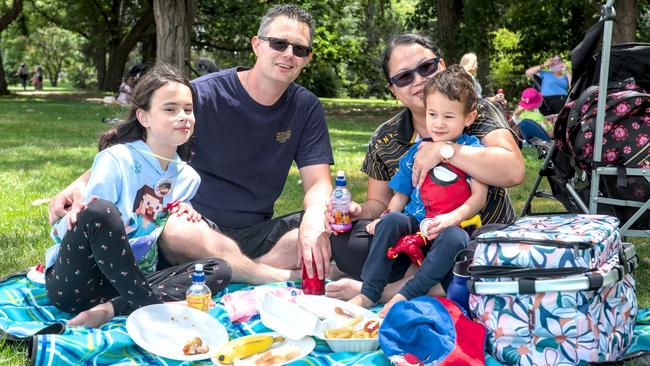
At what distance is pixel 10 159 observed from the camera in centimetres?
959

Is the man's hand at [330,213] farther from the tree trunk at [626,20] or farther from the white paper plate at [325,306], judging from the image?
the tree trunk at [626,20]

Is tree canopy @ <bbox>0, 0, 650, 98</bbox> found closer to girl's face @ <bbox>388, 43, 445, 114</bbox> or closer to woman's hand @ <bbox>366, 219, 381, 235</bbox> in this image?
girl's face @ <bbox>388, 43, 445, 114</bbox>

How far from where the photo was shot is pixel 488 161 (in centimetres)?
356

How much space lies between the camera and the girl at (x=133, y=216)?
329cm

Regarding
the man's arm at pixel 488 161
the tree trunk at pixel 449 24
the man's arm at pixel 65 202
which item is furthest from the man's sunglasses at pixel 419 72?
the tree trunk at pixel 449 24

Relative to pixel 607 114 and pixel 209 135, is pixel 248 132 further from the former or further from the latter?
pixel 607 114

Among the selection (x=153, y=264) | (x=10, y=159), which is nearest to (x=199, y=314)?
(x=153, y=264)

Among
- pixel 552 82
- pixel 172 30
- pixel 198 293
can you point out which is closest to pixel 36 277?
pixel 198 293

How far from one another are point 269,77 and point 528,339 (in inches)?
81.1

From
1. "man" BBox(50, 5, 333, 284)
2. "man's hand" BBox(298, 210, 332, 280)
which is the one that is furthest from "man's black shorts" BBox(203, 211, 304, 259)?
"man's hand" BBox(298, 210, 332, 280)

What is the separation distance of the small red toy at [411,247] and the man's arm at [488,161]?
0.32 m

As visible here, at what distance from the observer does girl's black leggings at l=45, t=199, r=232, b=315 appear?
3244 mm

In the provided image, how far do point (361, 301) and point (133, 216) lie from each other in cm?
119

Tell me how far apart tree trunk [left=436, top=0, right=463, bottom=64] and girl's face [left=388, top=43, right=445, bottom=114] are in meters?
14.4
